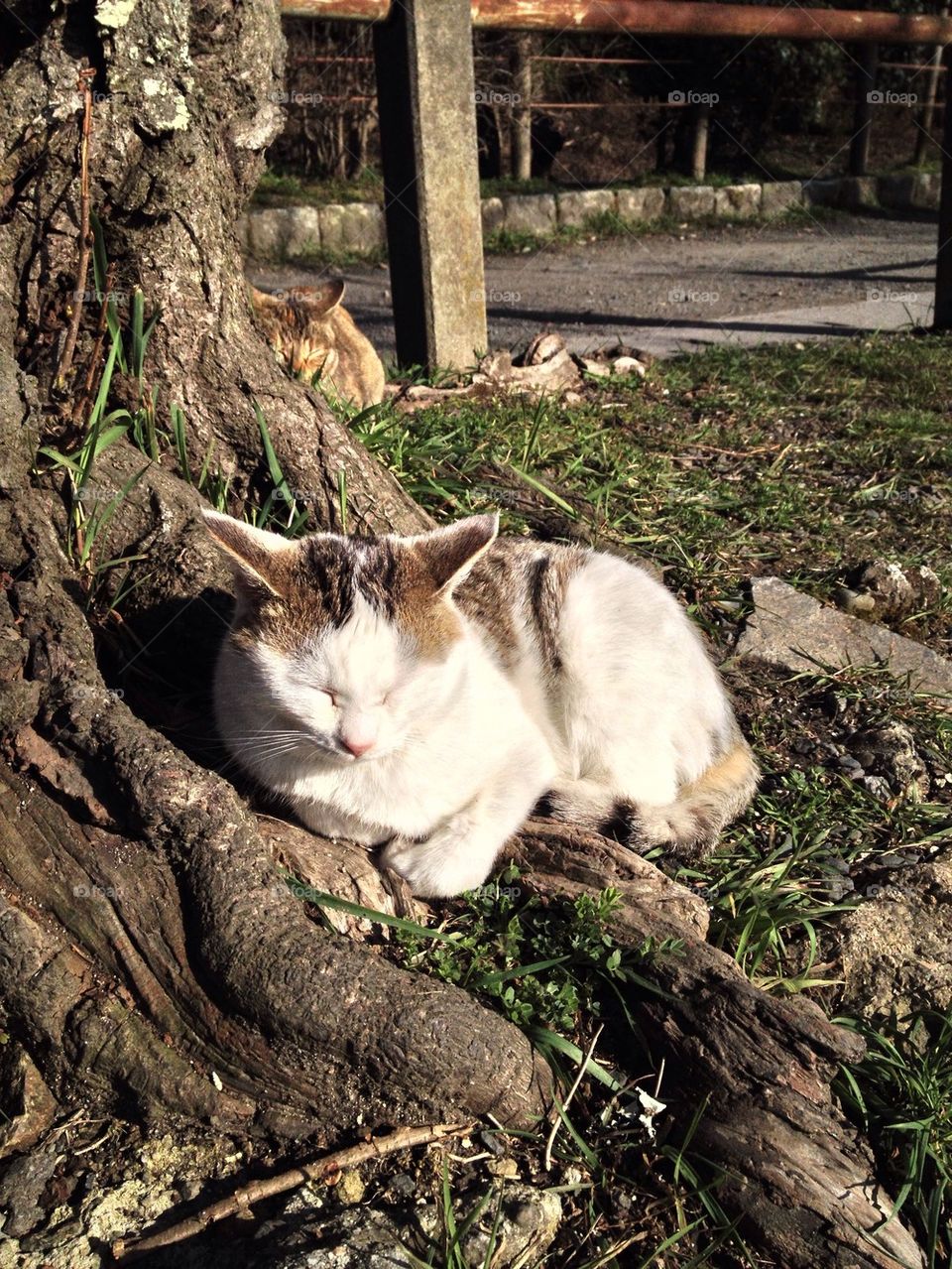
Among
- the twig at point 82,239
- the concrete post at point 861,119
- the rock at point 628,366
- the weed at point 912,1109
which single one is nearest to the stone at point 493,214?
the concrete post at point 861,119

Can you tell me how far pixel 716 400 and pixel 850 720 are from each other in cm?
289

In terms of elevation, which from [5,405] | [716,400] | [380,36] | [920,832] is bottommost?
[920,832]

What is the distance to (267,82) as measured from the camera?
3.57 m

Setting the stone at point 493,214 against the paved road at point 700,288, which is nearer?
the paved road at point 700,288

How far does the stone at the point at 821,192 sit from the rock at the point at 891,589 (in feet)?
43.8

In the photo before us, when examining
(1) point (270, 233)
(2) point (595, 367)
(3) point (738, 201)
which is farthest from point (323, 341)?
(3) point (738, 201)

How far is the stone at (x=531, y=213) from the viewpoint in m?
13.3

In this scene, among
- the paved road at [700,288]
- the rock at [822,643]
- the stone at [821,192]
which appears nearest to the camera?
the rock at [822,643]

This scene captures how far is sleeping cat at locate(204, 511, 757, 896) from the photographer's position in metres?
2.56

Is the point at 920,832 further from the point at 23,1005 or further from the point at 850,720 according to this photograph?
the point at 23,1005

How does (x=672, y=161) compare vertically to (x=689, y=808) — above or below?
above

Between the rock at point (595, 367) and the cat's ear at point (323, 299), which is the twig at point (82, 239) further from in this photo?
the rock at point (595, 367)

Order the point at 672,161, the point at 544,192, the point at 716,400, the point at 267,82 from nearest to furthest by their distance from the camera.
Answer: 1. the point at 267,82
2. the point at 716,400
3. the point at 544,192
4. the point at 672,161

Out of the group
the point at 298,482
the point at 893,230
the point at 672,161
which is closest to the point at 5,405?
the point at 298,482
